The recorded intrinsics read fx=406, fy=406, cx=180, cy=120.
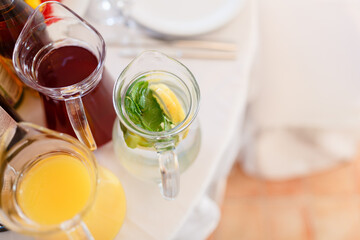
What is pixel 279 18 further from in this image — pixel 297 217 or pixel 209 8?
pixel 297 217

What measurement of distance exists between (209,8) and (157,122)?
1.17ft

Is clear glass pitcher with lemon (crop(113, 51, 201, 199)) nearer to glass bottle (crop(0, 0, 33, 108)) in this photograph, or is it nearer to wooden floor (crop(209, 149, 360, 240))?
glass bottle (crop(0, 0, 33, 108))

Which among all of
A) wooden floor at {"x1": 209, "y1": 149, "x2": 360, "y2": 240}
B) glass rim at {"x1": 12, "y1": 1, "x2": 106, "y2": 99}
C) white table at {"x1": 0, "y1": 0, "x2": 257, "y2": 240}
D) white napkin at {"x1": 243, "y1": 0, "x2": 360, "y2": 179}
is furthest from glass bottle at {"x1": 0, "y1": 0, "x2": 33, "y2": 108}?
wooden floor at {"x1": 209, "y1": 149, "x2": 360, "y2": 240}

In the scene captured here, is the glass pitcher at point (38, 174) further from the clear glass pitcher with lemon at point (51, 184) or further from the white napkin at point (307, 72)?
the white napkin at point (307, 72)

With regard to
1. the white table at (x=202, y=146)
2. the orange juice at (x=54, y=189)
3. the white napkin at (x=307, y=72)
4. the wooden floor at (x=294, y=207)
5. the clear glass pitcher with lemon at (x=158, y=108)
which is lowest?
the wooden floor at (x=294, y=207)

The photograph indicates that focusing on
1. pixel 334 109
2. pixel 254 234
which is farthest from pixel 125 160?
pixel 254 234

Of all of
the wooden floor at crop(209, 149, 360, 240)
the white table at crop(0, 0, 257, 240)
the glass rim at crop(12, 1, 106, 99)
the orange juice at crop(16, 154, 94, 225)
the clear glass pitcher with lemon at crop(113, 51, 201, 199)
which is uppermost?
the glass rim at crop(12, 1, 106, 99)

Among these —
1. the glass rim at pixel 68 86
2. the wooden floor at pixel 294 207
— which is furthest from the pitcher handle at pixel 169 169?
the wooden floor at pixel 294 207

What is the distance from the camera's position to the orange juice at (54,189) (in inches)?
17.3

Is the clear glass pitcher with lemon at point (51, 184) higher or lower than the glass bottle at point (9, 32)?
lower

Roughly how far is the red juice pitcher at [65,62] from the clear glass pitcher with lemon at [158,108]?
42 millimetres

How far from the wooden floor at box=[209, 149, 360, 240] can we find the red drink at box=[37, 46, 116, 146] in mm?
891

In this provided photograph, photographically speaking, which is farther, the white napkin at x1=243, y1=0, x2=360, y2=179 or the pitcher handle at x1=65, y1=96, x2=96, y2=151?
the white napkin at x1=243, y1=0, x2=360, y2=179

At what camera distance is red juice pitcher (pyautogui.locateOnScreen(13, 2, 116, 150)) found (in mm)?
476
